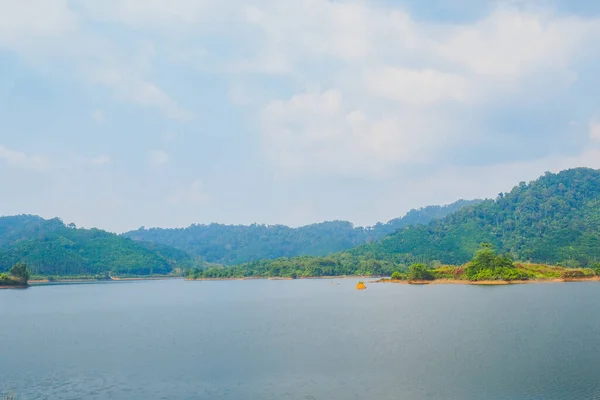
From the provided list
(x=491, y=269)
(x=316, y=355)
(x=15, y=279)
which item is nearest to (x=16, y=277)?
(x=15, y=279)

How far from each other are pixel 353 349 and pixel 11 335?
123ft

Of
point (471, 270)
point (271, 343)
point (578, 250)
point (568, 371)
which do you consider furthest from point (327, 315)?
point (578, 250)

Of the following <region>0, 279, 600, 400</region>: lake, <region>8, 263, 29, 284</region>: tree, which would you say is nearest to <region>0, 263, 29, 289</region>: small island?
<region>8, 263, 29, 284</region>: tree

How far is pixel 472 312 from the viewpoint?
6588 cm

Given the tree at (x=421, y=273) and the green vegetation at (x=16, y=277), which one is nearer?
the tree at (x=421, y=273)

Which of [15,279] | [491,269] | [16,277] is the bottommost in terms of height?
[491,269]

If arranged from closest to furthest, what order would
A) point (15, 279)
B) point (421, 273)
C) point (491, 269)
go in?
point (491, 269) < point (421, 273) < point (15, 279)

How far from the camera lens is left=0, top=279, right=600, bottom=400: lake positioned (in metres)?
30.3

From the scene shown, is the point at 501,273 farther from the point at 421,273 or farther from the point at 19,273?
the point at 19,273

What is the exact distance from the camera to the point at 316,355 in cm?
4009

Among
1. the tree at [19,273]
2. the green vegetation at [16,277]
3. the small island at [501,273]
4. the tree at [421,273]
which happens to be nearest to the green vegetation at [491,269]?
the small island at [501,273]

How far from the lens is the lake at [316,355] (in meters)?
30.3

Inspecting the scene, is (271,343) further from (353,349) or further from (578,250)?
(578,250)

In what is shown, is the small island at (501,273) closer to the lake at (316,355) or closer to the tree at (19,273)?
the lake at (316,355)
